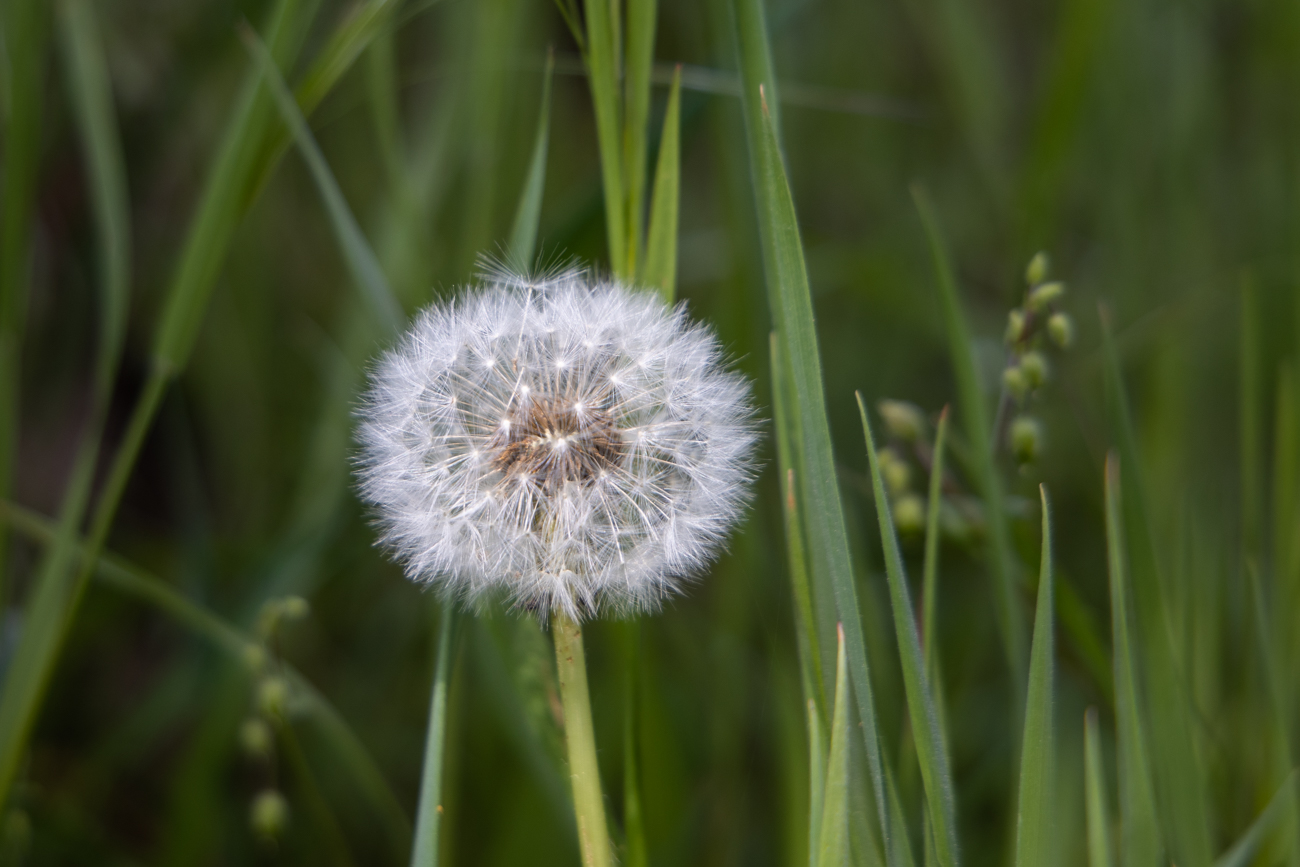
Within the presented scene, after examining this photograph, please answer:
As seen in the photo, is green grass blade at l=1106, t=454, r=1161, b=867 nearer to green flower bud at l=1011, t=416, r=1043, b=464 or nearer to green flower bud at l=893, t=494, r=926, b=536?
green flower bud at l=1011, t=416, r=1043, b=464

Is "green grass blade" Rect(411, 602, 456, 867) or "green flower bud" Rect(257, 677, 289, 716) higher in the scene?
"green flower bud" Rect(257, 677, 289, 716)

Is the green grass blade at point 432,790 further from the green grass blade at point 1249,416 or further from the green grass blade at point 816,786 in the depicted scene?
the green grass blade at point 1249,416

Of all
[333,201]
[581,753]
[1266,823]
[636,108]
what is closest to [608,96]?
[636,108]

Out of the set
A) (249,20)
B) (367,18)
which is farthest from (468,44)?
(367,18)

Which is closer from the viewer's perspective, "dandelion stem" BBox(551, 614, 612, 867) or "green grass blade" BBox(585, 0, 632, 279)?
"dandelion stem" BBox(551, 614, 612, 867)

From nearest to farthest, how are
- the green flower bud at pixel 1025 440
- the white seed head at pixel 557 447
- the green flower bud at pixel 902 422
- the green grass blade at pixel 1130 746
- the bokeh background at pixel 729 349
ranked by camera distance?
1. the green grass blade at pixel 1130 746
2. the white seed head at pixel 557 447
3. the green flower bud at pixel 1025 440
4. the green flower bud at pixel 902 422
5. the bokeh background at pixel 729 349

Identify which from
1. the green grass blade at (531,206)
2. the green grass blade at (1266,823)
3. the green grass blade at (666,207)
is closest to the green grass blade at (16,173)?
the green grass blade at (531,206)

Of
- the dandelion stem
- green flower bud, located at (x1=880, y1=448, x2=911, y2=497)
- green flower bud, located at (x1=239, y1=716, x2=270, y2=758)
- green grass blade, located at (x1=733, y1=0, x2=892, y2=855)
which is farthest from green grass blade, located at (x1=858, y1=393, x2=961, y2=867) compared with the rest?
green flower bud, located at (x1=239, y1=716, x2=270, y2=758)
